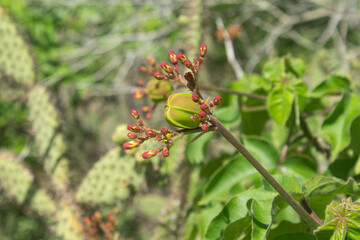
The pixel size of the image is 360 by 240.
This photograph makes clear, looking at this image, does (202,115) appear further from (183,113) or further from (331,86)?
(331,86)

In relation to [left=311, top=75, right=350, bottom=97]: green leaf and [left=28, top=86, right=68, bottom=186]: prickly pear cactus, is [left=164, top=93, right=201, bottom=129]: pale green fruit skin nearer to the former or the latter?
[left=311, top=75, right=350, bottom=97]: green leaf

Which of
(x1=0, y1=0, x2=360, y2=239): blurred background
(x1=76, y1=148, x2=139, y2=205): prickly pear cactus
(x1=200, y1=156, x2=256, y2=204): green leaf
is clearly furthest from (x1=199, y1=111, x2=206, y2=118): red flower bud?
(x1=0, y1=0, x2=360, y2=239): blurred background

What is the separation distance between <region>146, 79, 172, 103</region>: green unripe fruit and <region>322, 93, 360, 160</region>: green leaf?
484 millimetres

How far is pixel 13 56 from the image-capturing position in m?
2.31

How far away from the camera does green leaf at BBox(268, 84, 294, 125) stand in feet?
3.53

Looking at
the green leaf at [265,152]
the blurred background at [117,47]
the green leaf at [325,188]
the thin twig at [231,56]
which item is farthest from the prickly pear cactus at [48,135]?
the green leaf at [325,188]

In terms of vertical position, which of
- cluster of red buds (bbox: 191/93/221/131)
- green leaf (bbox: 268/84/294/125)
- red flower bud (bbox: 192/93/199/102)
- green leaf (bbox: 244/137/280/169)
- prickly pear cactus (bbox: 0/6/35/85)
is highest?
prickly pear cactus (bbox: 0/6/35/85)

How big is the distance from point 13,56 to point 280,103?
181 cm

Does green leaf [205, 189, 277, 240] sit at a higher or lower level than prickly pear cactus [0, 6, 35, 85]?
lower

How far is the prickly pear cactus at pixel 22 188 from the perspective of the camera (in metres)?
2.17

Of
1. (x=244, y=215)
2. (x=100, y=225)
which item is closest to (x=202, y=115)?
(x=244, y=215)

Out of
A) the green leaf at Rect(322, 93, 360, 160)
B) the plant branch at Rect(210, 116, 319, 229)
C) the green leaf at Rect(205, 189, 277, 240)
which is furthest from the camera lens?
the green leaf at Rect(322, 93, 360, 160)

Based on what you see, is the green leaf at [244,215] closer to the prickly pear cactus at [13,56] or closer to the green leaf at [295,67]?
the green leaf at [295,67]

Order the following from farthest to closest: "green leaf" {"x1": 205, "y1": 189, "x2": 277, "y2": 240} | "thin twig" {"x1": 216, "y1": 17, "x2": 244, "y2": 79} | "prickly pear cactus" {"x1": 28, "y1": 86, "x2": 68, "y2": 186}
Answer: "thin twig" {"x1": 216, "y1": 17, "x2": 244, "y2": 79}
"prickly pear cactus" {"x1": 28, "y1": 86, "x2": 68, "y2": 186}
"green leaf" {"x1": 205, "y1": 189, "x2": 277, "y2": 240}
